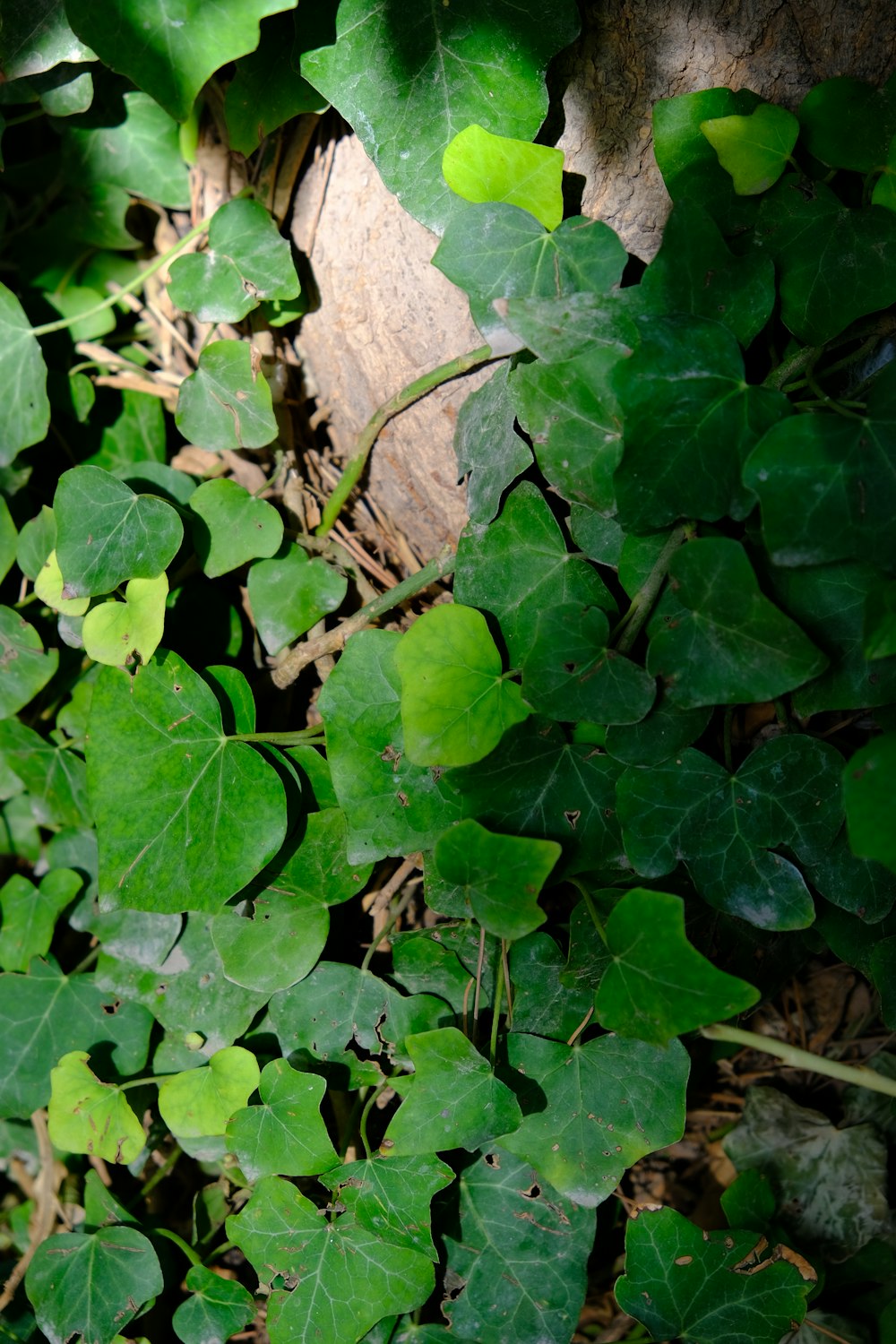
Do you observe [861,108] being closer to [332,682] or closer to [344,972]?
[332,682]

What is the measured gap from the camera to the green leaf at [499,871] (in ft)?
2.69

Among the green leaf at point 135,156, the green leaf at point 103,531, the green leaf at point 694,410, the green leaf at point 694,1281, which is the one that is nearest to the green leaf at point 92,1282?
the green leaf at point 694,1281

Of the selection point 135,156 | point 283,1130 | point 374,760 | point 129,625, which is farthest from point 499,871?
point 135,156

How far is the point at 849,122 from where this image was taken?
2.60ft

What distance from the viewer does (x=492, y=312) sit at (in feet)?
2.79

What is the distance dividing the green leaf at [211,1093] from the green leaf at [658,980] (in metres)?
0.45

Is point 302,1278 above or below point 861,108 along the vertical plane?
below

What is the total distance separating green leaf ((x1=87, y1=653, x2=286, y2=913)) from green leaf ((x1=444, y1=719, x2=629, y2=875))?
24cm

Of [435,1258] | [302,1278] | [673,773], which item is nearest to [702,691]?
[673,773]

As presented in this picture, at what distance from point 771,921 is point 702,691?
0.24m

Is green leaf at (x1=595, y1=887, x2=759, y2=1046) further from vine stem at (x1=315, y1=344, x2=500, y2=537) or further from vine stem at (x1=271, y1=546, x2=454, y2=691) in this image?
vine stem at (x1=315, y1=344, x2=500, y2=537)

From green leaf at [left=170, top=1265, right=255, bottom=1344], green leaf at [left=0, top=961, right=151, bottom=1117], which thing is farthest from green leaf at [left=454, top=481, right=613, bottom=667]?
green leaf at [left=170, top=1265, right=255, bottom=1344]

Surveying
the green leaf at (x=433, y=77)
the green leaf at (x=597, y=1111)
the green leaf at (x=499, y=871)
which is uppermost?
the green leaf at (x=433, y=77)

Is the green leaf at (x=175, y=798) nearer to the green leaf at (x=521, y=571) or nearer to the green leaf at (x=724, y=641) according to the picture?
the green leaf at (x=521, y=571)
